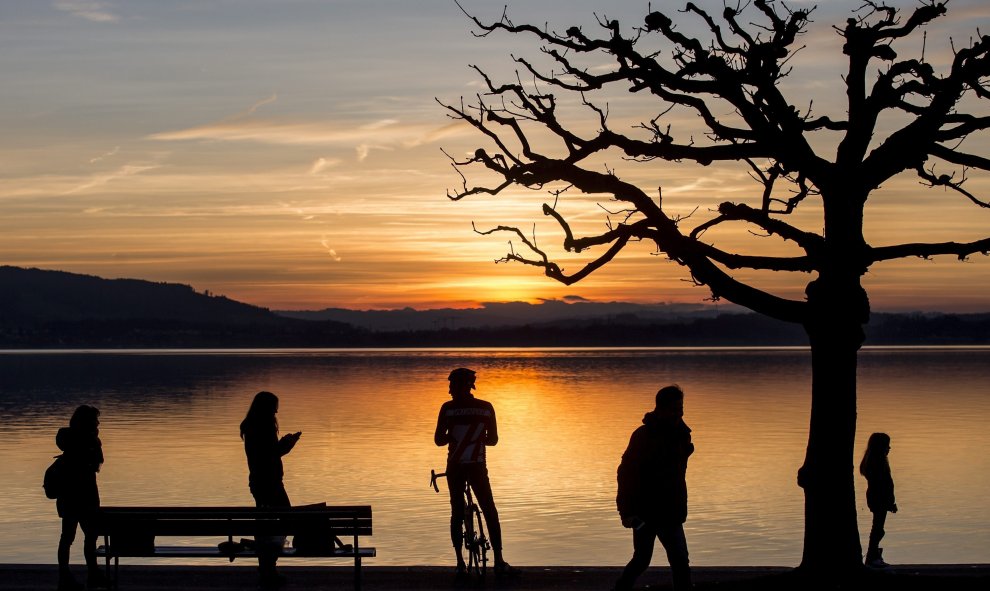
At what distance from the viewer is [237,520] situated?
1198cm

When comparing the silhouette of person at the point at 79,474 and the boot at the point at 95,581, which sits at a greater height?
the silhouette of person at the point at 79,474

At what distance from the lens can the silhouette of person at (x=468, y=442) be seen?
1348 centimetres

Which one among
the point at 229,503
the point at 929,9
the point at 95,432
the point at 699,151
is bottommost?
the point at 229,503

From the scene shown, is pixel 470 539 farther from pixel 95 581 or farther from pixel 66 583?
pixel 66 583

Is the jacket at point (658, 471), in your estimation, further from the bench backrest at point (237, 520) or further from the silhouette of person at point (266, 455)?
the silhouette of person at point (266, 455)

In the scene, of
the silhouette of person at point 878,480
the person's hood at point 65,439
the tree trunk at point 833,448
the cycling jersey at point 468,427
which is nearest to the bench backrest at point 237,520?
the person's hood at point 65,439

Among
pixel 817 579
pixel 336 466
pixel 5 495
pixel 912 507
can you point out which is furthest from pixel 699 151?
pixel 336 466

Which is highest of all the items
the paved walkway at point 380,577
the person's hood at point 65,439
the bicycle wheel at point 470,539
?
the person's hood at point 65,439

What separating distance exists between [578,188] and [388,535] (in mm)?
11335

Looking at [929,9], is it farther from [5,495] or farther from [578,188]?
[5,495]

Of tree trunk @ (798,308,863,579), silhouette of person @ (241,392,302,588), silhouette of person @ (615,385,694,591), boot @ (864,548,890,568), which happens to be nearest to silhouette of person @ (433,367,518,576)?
silhouette of person @ (241,392,302,588)

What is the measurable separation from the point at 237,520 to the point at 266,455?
45.2 inches

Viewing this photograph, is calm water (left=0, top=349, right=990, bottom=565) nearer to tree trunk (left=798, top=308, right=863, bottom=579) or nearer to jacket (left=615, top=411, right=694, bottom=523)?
tree trunk (left=798, top=308, right=863, bottom=579)

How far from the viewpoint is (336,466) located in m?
34.1
